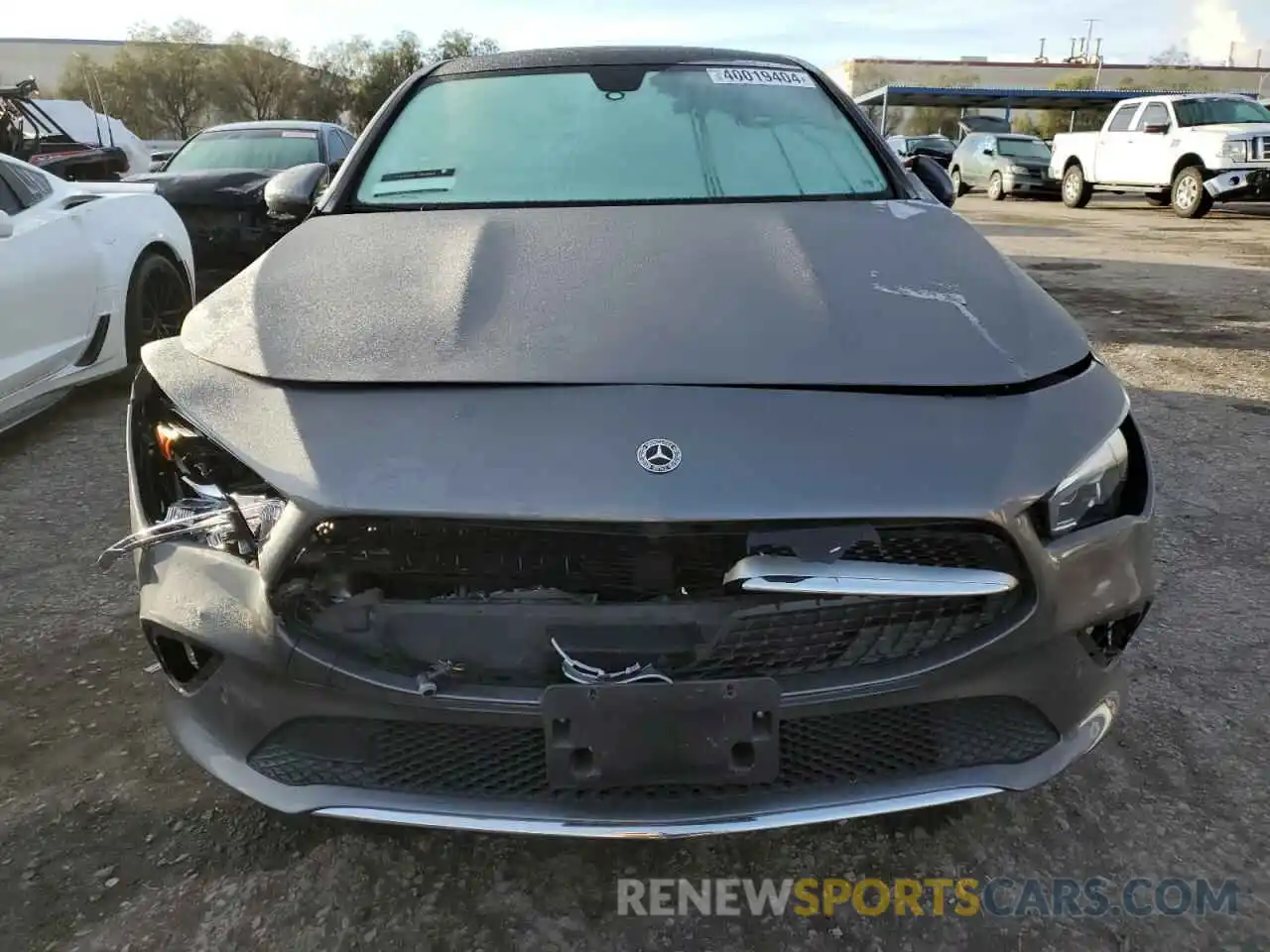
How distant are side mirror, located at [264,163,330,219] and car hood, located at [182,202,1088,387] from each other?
62 centimetres

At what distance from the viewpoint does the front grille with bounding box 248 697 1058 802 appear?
1.51m

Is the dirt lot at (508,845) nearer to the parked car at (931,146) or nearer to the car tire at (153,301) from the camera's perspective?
the car tire at (153,301)

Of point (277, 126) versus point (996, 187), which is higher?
point (277, 126)

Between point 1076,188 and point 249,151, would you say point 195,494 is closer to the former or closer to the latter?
point 249,151

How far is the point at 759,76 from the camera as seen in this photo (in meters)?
3.04

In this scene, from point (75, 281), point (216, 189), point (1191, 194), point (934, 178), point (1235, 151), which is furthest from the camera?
point (1191, 194)

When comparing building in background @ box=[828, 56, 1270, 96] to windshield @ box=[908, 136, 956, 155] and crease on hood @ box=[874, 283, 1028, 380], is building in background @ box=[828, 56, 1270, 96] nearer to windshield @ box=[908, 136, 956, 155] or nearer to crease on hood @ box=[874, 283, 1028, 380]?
windshield @ box=[908, 136, 956, 155]

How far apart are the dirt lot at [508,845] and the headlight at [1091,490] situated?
667 millimetres

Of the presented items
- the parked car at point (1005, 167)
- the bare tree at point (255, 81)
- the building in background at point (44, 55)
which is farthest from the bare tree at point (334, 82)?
the parked car at point (1005, 167)

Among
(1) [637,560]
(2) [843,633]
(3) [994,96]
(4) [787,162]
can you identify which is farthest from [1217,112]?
(3) [994,96]

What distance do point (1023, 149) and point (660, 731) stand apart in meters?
20.9

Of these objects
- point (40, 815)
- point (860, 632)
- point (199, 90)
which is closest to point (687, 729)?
point (860, 632)

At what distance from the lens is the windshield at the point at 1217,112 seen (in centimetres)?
1424

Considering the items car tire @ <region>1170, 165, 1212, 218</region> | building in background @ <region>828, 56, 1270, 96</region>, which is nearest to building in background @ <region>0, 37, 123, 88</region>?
building in background @ <region>828, 56, 1270, 96</region>
